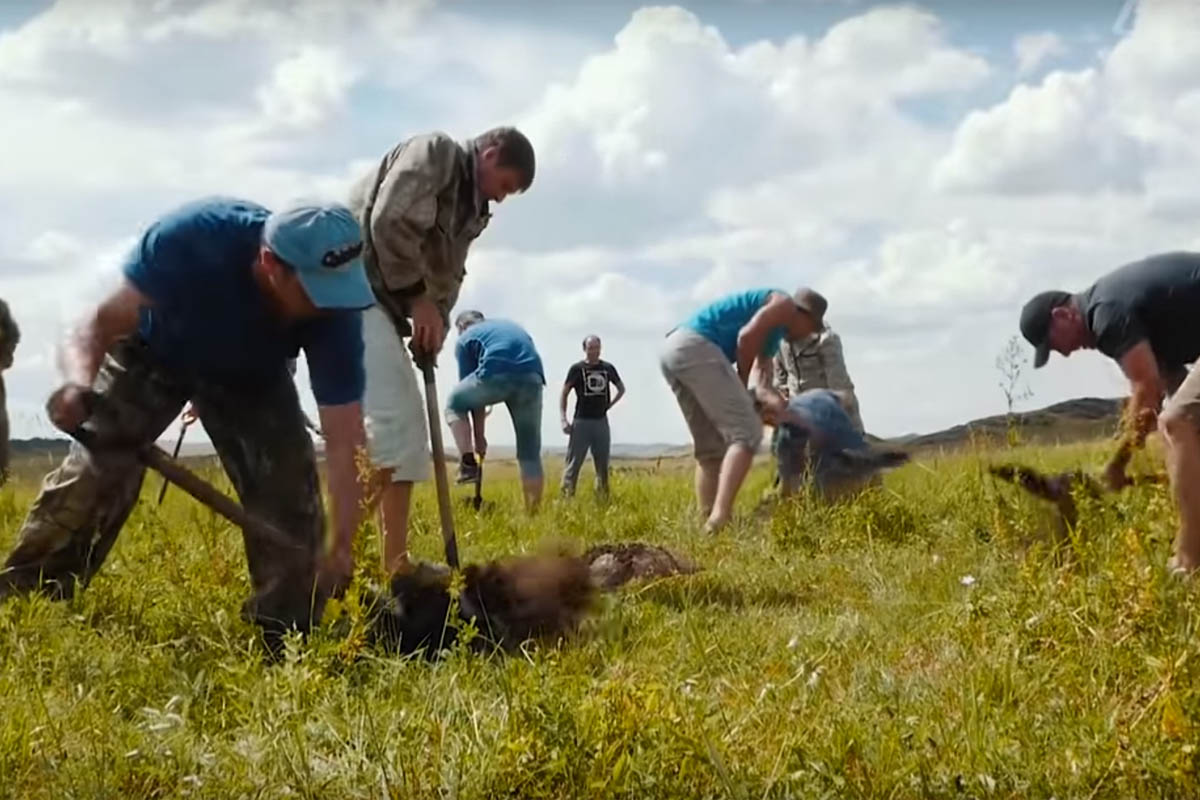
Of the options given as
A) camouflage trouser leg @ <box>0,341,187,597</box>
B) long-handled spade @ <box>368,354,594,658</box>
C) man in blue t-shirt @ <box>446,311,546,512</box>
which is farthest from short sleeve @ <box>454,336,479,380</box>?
camouflage trouser leg @ <box>0,341,187,597</box>

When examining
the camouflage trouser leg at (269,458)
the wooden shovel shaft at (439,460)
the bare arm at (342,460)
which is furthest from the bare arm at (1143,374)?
the camouflage trouser leg at (269,458)

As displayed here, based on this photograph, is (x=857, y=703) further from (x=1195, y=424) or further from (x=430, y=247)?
(x=430, y=247)

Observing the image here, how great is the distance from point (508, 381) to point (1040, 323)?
3765 millimetres

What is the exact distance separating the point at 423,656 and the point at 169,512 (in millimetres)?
2372

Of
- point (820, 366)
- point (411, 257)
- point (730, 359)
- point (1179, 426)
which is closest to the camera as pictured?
point (1179, 426)

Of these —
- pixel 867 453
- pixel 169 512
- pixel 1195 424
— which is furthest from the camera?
pixel 867 453

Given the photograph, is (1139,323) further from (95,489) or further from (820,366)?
(95,489)

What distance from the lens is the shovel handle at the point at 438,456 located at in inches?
205

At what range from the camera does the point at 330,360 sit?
402cm

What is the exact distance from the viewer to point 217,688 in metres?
3.31

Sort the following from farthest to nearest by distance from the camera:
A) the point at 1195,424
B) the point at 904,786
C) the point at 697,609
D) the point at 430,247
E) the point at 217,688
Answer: the point at 430,247 → the point at 1195,424 → the point at 697,609 → the point at 217,688 → the point at 904,786

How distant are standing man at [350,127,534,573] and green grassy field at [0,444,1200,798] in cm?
67

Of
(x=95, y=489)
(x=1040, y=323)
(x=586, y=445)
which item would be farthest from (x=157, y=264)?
(x=586, y=445)

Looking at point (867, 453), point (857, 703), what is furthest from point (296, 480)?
point (867, 453)
